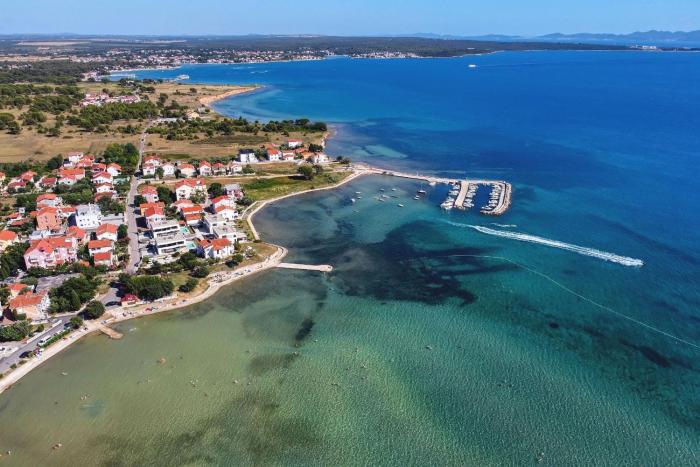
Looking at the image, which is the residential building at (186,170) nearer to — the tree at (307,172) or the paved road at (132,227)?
the paved road at (132,227)

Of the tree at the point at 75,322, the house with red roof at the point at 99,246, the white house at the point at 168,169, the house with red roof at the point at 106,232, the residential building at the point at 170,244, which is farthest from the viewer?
the white house at the point at 168,169

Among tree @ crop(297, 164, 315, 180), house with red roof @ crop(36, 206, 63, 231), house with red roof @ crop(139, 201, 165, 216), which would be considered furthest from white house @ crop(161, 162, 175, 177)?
house with red roof @ crop(36, 206, 63, 231)

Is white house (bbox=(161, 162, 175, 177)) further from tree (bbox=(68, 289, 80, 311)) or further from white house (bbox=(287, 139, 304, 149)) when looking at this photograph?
tree (bbox=(68, 289, 80, 311))

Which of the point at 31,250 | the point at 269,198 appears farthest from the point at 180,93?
the point at 31,250

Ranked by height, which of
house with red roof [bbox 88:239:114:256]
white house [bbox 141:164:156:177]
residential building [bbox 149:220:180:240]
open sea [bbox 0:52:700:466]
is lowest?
open sea [bbox 0:52:700:466]

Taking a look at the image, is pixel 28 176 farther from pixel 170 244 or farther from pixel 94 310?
pixel 94 310

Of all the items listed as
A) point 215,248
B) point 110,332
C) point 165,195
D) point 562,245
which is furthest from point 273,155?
point 110,332

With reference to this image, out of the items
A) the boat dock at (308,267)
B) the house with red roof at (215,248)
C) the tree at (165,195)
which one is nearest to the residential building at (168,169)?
the tree at (165,195)
